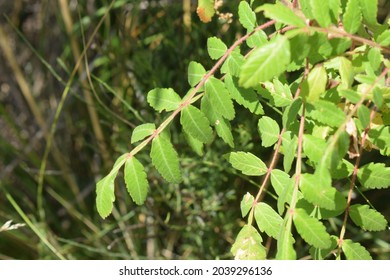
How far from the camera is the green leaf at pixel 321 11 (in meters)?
0.72

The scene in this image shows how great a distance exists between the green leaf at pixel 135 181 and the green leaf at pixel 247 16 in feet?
0.89

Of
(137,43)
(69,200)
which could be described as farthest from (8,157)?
(137,43)

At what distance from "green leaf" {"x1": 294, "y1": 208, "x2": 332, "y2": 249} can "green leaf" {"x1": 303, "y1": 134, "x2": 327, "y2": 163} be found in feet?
0.24

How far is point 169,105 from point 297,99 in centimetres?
20

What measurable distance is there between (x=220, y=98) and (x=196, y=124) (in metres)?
0.05

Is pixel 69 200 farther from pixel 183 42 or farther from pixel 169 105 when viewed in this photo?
pixel 169 105

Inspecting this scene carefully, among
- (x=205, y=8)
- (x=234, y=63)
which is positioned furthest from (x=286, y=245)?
(x=205, y=8)

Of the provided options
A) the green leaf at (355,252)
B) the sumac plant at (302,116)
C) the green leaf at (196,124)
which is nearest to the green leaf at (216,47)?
the sumac plant at (302,116)

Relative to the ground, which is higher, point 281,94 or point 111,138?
point 281,94

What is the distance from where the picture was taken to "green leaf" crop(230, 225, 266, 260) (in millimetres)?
844

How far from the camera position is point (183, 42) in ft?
5.13

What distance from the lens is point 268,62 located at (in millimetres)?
657

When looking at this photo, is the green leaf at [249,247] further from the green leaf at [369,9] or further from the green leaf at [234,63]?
the green leaf at [369,9]

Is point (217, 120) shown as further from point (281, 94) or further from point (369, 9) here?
point (369, 9)
